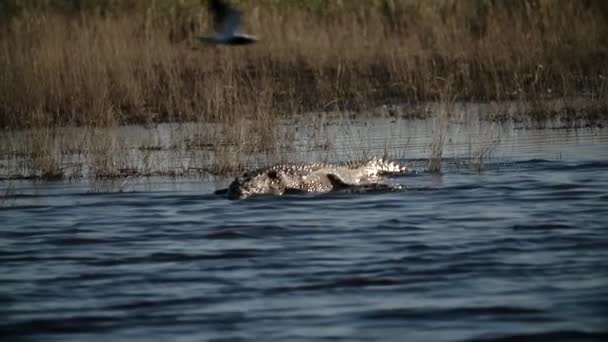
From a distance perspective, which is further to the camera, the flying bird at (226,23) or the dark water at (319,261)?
the flying bird at (226,23)

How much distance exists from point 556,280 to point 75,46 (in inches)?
390

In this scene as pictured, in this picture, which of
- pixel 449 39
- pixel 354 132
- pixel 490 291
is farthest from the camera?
pixel 449 39

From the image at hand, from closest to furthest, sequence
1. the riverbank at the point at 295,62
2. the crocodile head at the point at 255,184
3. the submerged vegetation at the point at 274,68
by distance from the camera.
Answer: the crocodile head at the point at 255,184 → the submerged vegetation at the point at 274,68 → the riverbank at the point at 295,62

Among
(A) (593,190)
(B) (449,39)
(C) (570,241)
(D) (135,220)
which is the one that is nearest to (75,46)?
(B) (449,39)

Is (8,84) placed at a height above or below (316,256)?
above

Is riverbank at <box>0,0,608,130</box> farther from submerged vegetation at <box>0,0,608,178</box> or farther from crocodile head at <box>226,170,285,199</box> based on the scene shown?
crocodile head at <box>226,170,285,199</box>

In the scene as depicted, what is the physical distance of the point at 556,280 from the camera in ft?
23.9

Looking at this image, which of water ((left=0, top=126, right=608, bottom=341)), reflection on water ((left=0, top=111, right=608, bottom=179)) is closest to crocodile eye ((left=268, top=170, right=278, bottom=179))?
water ((left=0, top=126, right=608, bottom=341))

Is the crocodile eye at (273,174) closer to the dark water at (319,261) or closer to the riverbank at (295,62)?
the dark water at (319,261)

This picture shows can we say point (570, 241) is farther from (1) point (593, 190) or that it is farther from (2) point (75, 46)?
(2) point (75, 46)

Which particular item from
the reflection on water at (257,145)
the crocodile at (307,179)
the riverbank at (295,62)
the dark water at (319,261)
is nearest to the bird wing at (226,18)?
the crocodile at (307,179)

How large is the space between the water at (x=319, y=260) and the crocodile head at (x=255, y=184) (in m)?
0.13

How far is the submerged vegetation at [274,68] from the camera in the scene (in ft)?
43.4

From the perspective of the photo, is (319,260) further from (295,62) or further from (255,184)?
(295,62)
